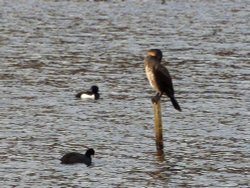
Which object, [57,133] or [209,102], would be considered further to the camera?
[209,102]

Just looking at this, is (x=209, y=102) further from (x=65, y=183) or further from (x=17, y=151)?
(x=65, y=183)

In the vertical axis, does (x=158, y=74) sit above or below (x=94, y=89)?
above

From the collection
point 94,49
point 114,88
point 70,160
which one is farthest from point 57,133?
point 94,49

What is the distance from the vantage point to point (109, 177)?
28641 mm

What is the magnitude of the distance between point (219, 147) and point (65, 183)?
6.54m

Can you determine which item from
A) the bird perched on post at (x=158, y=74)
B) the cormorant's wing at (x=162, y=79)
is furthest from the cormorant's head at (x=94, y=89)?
the cormorant's wing at (x=162, y=79)

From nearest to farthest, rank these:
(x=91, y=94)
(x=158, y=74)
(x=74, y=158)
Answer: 1. (x=74, y=158)
2. (x=158, y=74)
3. (x=91, y=94)

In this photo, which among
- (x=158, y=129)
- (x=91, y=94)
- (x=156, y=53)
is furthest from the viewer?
(x=91, y=94)

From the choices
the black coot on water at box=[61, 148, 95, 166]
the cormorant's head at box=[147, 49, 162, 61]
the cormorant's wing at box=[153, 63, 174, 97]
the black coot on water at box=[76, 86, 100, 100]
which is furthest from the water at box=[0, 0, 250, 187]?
the cormorant's head at box=[147, 49, 162, 61]

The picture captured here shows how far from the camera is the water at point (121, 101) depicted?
1166 inches

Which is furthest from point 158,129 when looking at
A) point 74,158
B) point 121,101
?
point 121,101

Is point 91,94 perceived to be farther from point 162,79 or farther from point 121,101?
point 162,79

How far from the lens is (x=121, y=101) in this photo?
133ft

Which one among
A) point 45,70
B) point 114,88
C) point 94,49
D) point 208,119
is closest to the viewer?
point 208,119
